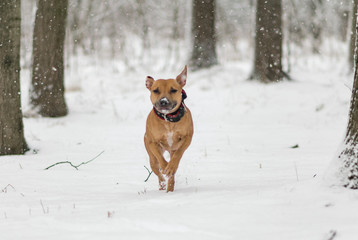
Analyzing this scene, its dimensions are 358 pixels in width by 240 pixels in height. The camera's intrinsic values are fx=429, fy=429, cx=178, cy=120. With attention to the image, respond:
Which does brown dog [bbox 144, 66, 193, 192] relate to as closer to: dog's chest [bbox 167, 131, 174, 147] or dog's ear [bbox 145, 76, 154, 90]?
dog's chest [bbox 167, 131, 174, 147]

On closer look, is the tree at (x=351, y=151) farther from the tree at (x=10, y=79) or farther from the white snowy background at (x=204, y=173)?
the tree at (x=10, y=79)

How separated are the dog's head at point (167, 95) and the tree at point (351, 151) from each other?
1.85 meters

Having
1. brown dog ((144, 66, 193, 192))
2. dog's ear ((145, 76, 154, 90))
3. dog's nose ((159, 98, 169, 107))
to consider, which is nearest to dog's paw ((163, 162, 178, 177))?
brown dog ((144, 66, 193, 192))

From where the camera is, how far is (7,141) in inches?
257

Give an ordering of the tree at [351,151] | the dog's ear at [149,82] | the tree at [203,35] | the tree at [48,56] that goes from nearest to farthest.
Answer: the tree at [351,151]
the dog's ear at [149,82]
the tree at [48,56]
the tree at [203,35]

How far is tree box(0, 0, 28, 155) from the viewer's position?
619 centimetres

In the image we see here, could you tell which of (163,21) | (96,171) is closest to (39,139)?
(96,171)

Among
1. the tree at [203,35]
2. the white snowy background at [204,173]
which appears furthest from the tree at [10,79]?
the tree at [203,35]

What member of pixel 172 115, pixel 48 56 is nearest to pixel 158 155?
pixel 172 115

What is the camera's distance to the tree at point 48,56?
9.73m

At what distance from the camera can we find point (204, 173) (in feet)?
18.8

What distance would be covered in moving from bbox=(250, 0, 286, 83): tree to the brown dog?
27.0 ft

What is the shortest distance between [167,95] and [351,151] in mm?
2053

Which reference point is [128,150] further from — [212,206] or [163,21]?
[163,21]
